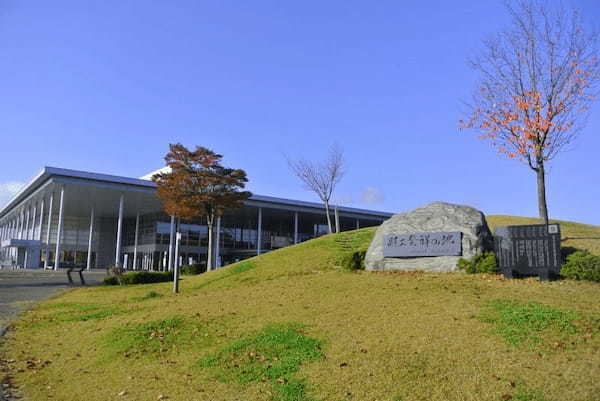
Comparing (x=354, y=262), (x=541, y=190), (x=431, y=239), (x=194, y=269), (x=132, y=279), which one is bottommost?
(x=132, y=279)

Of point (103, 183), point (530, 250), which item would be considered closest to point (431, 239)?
point (530, 250)

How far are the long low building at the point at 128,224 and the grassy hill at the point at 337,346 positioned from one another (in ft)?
110

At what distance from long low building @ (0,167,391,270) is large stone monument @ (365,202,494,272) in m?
32.4

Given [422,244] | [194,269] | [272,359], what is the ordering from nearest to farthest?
[272,359] < [422,244] < [194,269]

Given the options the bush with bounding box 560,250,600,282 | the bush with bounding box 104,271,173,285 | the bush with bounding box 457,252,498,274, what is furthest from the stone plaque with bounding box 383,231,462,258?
the bush with bounding box 104,271,173,285

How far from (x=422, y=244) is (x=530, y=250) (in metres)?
3.56

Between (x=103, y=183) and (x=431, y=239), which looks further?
(x=103, y=183)

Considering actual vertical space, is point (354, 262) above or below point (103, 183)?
below

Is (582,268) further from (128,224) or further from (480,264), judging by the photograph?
(128,224)

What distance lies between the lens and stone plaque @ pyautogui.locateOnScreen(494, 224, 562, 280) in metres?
12.6

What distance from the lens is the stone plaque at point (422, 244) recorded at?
49.3 feet

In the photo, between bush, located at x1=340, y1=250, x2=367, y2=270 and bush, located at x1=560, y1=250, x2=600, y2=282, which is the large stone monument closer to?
bush, located at x1=340, y1=250, x2=367, y2=270

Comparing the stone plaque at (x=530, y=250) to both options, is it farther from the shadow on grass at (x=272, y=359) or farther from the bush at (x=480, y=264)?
the shadow on grass at (x=272, y=359)

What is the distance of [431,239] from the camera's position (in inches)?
612
